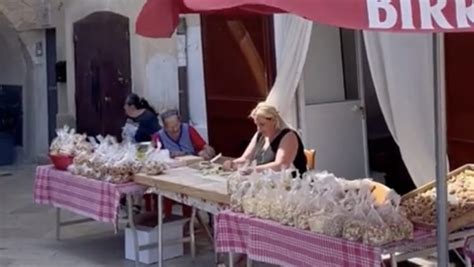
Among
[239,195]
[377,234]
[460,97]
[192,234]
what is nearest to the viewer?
[377,234]

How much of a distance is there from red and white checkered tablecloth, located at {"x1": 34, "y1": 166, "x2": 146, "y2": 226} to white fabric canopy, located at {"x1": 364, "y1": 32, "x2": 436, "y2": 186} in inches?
73.6

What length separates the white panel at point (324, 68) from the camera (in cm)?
746

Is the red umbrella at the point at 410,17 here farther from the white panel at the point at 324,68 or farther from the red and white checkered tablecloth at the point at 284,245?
the white panel at the point at 324,68

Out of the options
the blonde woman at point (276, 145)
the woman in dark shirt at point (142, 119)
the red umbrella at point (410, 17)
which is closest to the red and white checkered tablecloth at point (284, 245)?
the red umbrella at point (410, 17)

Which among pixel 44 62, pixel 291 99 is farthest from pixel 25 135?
pixel 291 99

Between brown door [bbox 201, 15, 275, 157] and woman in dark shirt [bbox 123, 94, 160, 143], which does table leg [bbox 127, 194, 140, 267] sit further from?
brown door [bbox 201, 15, 275, 157]

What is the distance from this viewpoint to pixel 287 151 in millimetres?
5355

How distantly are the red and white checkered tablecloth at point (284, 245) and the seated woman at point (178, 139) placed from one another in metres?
2.17

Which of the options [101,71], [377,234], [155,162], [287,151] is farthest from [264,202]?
[101,71]

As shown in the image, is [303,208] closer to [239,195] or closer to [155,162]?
[239,195]

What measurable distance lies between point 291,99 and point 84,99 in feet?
14.2

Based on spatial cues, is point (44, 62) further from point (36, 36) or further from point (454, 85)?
point (454, 85)

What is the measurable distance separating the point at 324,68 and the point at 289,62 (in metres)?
0.79

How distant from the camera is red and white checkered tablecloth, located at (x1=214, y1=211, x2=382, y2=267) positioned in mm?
3598
